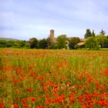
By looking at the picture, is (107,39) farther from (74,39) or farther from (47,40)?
(47,40)

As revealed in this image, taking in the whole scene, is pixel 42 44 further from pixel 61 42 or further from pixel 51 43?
pixel 61 42

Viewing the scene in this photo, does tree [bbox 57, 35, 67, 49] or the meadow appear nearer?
the meadow

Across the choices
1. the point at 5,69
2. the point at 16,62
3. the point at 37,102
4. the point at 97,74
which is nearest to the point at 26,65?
the point at 16,62

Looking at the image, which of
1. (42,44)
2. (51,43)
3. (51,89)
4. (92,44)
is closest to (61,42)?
(51,43)

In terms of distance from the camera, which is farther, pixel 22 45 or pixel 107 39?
pixel 107 39

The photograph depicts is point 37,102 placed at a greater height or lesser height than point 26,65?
lesser

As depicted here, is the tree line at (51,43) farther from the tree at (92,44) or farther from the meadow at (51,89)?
the meadow at (51,89)

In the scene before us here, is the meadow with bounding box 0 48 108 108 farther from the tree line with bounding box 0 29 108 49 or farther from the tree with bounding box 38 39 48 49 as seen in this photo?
the tree with bounding box 38 39 48 49

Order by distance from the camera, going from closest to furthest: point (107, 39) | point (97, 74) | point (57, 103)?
1. point (57, 103)
2. point (97, 74)
3. point (107, 39)

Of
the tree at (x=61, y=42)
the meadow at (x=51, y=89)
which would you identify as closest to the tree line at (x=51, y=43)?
the tree at (x=61, y=42)

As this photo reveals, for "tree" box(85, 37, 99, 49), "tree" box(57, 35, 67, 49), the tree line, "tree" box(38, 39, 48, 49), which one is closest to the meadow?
"tree" box(85, 37, 99, 49)

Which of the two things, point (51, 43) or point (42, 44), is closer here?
point (42, 44)

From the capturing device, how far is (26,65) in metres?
8.66

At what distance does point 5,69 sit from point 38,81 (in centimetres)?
158
